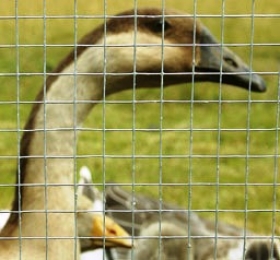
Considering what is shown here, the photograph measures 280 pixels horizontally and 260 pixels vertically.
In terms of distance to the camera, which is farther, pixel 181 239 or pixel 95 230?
pixel 181 239

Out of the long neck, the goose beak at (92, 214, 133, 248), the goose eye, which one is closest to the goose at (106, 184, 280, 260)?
the goose beak at (92, 214, 133, 248)

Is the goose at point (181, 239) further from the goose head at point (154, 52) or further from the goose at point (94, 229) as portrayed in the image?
the goose head at point (154, 52)

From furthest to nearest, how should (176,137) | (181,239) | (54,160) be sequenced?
1. (176,137)
2. (181,239)
3. (54,160)

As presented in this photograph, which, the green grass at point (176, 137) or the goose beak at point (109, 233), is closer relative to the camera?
the goose beak at point (109, 233)

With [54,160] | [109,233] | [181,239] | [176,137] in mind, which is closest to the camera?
[54,160]

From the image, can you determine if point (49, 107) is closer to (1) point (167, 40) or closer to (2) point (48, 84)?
(2) point (48, 84)

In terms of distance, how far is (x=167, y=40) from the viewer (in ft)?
6.82

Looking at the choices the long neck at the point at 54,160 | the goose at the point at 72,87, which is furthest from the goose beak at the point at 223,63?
the long neck at the point at 54,160

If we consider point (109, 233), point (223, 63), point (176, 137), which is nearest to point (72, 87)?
point (223, 63)

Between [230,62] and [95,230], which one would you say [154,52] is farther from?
[95,230]

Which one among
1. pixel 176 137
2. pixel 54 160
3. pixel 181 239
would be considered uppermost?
pixel 54 160

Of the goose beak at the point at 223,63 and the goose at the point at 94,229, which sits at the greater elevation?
the goose beak at the point at 223,63

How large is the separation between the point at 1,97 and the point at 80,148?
76cm

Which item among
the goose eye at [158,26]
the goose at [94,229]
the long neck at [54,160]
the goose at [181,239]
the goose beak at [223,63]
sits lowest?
the goose at [181,239]
